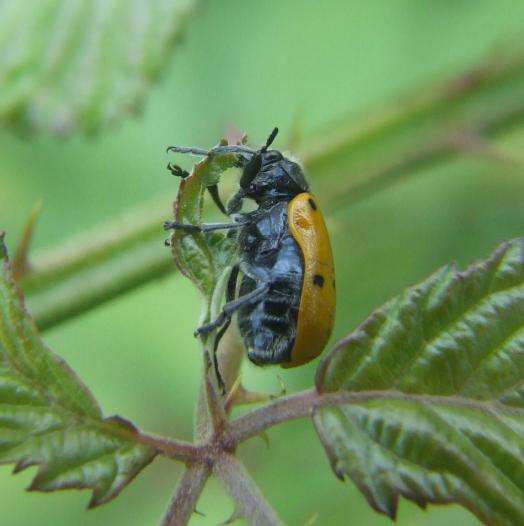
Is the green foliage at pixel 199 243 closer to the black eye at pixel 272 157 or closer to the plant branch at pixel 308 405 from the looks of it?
the plant branch at pixel 308 405

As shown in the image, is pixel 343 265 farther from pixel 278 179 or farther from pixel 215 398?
pixel 215 398

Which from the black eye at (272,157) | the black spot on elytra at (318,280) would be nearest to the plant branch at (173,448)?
the black spot on elytra at (318,280)

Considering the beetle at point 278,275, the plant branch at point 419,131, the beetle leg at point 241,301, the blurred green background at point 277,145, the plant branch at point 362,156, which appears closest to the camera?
the beetle leg at point 241,301

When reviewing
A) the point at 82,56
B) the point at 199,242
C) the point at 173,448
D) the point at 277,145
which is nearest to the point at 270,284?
the point at 199,242

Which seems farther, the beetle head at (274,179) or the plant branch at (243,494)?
the beetle head at (274,179)

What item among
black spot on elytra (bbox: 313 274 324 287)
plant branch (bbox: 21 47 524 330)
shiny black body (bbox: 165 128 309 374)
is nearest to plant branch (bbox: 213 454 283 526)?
shiny black body (bbox: 165 128 309 374)

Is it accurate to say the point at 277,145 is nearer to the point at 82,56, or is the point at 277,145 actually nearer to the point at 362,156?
the point at 362,156

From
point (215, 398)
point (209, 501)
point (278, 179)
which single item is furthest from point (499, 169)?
point (215, 398)
